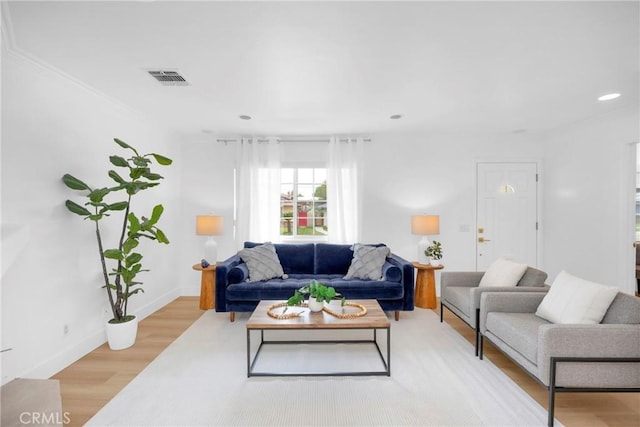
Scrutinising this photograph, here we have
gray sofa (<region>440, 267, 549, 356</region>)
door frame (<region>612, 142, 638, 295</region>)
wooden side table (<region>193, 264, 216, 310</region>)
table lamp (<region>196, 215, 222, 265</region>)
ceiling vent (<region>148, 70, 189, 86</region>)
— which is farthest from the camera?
table lamp (<region>196, 215, 222, 265</region>)

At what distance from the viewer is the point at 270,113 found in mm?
3850

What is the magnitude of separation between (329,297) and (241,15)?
7.15ft

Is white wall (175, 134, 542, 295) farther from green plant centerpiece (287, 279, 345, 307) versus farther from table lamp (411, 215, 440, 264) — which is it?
green plant centerpiece (287, 279, 345, 307)

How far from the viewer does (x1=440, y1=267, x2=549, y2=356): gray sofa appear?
2.99 meters

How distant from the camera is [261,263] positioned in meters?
4.10

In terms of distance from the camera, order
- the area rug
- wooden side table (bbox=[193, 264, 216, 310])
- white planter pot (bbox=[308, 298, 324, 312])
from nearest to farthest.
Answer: the area rug
white planter pot (bbox=[308, 298, 324, 312])
wooden side table (bbox=[193, 264, 216, 310])

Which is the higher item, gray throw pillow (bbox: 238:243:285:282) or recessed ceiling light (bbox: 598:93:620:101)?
recessed ceiling light (bbox: 598:93:620:101)

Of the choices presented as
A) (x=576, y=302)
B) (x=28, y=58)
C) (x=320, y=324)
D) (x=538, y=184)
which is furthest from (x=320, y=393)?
(x=538, y=184)

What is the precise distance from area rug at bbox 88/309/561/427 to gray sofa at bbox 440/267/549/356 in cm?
34

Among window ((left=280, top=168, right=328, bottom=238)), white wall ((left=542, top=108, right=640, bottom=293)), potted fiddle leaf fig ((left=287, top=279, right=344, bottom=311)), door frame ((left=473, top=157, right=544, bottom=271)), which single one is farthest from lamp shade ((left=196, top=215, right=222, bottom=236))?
white wall ((left=542, top=108, right=640, bottom=293))

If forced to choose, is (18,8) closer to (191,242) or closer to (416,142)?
(191,242)

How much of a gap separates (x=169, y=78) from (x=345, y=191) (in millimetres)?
2888

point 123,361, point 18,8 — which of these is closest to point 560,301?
point 123,361

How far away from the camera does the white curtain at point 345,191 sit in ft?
16.3
